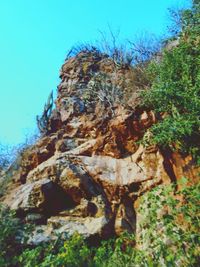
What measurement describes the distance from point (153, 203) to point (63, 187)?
3168 mm

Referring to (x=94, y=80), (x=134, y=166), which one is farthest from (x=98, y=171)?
(x=94, y=80)

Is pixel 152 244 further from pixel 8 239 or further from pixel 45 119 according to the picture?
pixel 45 119

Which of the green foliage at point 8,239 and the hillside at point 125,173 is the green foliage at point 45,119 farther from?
the green foliage at point 8,239

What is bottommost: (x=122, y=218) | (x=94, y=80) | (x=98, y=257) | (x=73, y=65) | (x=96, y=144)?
(x=98, y=257)

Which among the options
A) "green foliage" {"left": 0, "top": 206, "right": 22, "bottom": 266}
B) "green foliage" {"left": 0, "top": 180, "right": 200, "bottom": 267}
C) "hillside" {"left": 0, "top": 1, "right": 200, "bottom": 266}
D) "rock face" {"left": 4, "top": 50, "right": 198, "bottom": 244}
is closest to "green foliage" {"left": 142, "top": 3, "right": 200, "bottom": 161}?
"hillside" {"left": 0, "top": 1, "right": 200, "bottom": 266}

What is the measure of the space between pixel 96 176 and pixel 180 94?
2927 mm

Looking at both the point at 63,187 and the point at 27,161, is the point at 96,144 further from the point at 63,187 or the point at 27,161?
→ the point at 27,161

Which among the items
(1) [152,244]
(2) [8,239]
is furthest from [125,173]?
(2) [8,239]

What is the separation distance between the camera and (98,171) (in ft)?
30.1

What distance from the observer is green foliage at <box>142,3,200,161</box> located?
7898 millimetres

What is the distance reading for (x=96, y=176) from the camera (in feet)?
29.9

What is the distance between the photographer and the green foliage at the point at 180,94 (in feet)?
25.9

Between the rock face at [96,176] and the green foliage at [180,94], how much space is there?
357 mm

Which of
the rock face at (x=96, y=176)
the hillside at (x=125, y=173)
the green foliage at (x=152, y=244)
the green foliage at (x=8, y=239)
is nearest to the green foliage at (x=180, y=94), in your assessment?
the hillside at (x=125, y=173)
